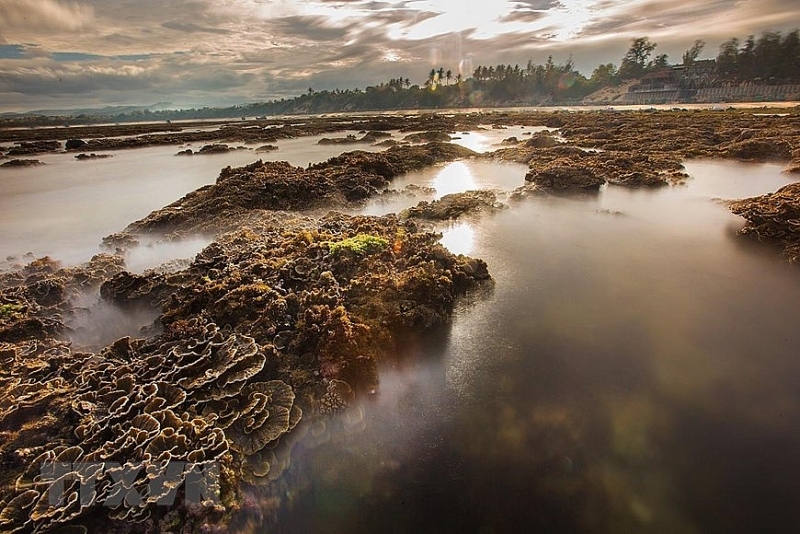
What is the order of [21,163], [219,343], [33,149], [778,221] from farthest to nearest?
[33,149], [21,163], [778,221], [219,343]

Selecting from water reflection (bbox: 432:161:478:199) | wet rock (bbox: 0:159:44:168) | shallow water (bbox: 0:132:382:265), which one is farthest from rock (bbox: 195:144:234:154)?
water reflection (bbox: 432:161:478:199)

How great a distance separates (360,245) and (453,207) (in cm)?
522

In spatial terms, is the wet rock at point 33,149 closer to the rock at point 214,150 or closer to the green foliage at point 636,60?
the rock at point 214,150

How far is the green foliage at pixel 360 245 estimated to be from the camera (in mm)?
8273

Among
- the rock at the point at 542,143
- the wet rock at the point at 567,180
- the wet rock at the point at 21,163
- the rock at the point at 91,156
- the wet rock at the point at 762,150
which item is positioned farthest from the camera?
the rock at the point at 91,156

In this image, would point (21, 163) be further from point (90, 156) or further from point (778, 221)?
point (778, 221)

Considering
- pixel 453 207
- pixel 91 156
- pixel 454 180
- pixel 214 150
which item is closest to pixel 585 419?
pixel 453 207

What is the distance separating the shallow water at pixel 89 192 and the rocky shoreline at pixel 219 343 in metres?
1.70

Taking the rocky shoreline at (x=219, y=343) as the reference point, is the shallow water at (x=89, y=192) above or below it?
below

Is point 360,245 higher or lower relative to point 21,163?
higher

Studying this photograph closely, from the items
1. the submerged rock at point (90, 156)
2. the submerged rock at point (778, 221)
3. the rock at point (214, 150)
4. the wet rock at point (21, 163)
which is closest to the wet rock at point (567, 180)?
the submerged rock at point (778, 221)

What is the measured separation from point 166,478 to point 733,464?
5.71m
